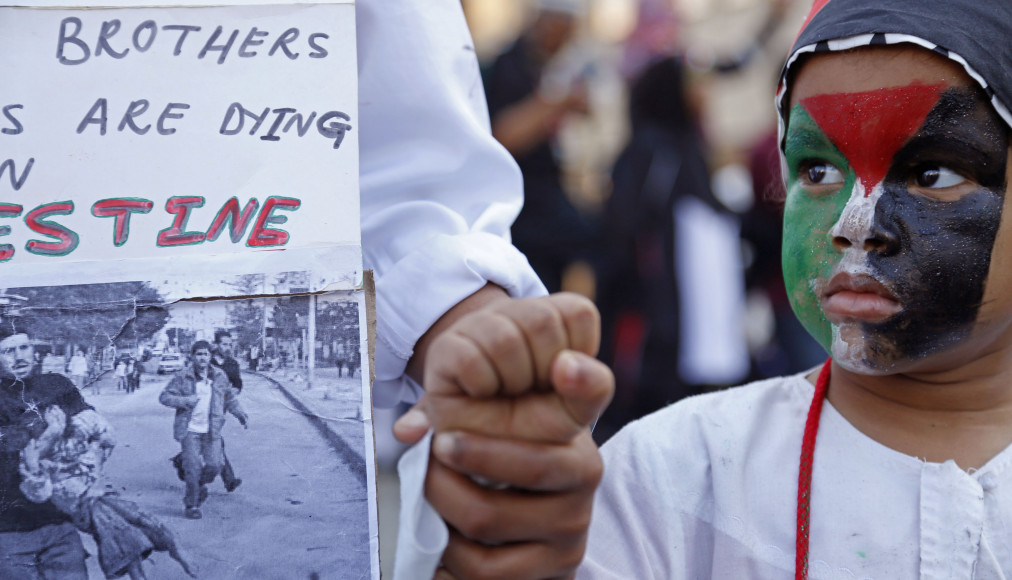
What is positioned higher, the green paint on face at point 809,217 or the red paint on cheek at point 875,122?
the red paint on cheek at point 875,122

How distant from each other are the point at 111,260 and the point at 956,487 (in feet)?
3.84

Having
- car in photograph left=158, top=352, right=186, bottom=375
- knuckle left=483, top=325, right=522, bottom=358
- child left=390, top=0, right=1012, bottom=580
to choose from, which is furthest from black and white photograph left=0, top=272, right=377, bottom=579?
child left=390, top=0, right=1012, bottom=580

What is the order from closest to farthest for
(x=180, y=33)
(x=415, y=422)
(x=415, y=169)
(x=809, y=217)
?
1. (x=415, y=422)
2. (x=180, y=33)
3. (x=415, y=169)
4. (x=809, y=217)

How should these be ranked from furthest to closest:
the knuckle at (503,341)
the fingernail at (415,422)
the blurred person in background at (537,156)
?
1. the blurred person in background at (537,156)
2. the fingernail at (415,422)
3. the knuckle at (503,341)

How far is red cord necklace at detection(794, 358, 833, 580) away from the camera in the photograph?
1.34 m

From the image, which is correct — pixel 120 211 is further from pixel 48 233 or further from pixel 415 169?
pixel 415 169

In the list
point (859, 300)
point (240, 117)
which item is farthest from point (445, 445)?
point (859, 300)

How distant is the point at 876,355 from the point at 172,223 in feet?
3.15

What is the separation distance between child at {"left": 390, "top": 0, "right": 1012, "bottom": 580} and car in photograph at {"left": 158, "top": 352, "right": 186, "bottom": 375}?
26.2 inches

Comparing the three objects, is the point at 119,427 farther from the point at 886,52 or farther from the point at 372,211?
the point at 886,52

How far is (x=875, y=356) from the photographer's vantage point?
1307mm

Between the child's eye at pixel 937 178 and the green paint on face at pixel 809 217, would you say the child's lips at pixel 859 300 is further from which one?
the child's eye at pixel 937 178

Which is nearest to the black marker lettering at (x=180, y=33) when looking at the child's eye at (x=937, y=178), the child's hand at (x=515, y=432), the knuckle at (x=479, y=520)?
the child's hand at (x=515, y=432)

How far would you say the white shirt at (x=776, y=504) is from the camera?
1311 mm
